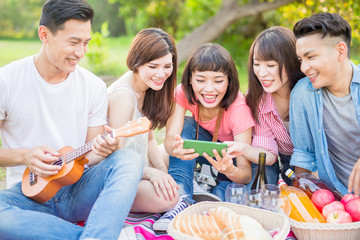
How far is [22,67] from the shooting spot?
2814 mm

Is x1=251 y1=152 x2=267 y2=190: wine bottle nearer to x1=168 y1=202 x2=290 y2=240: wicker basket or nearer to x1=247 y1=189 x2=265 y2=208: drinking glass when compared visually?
x1=247 y1=189 x2=265 y2=208: drinking glass

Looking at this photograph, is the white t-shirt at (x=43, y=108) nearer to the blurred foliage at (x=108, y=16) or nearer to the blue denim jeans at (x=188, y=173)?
the blue denim jeans at (x=188, y=173)

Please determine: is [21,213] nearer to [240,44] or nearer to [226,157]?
[226,157]

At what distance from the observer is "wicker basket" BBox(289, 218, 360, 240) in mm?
2469

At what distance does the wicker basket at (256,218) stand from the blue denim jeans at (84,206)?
371mm

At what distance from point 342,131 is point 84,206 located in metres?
2.14

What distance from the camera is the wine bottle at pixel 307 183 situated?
3.02 meters

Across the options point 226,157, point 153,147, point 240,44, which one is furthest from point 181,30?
point 226,157

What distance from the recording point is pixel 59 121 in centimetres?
293

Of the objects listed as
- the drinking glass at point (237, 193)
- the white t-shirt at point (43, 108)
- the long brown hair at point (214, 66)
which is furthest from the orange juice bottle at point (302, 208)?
the white t-shirt at point (43, 108)

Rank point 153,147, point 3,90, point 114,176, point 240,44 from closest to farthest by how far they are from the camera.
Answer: point 114,176, point 3,90, point 153,147, point 240,44

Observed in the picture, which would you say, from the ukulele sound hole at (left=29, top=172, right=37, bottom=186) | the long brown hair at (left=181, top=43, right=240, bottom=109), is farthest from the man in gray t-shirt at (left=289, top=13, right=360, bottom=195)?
the ukulele sound hole at (left=29, top=172, right=37, bottom=186)

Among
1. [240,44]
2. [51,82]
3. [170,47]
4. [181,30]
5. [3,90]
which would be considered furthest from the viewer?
[181,30]

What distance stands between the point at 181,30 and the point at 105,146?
1072 cm
